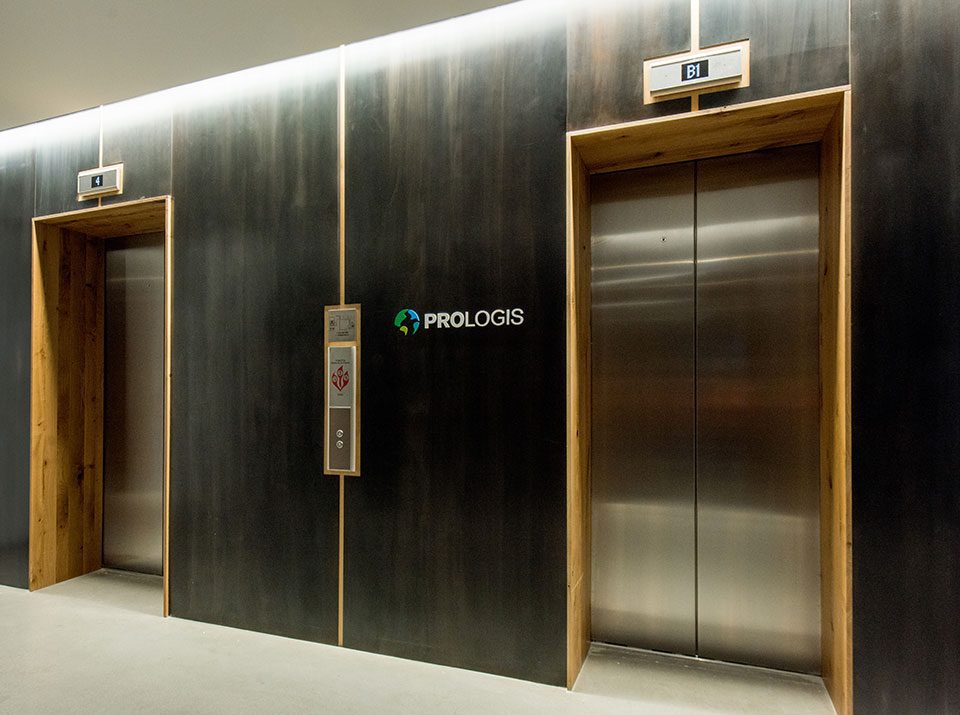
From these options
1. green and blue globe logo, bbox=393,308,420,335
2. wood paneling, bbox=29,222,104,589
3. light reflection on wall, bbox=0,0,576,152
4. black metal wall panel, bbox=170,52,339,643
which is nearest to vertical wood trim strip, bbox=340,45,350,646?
black metal wall panel, bbox=170,52,339,643

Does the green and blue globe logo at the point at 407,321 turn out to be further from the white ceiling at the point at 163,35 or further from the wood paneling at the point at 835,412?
the wood paneling at the point at 835,412

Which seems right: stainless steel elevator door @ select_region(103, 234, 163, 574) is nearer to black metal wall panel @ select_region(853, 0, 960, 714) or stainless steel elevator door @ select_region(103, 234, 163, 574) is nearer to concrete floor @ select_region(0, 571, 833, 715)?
concrete floor @ select_region(0, 571, 833, 715)

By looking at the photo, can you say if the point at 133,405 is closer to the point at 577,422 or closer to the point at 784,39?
the point at 577,422

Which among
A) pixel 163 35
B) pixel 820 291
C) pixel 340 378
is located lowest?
pixel 340 378

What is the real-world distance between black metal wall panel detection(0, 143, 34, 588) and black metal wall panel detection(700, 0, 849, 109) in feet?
16.1

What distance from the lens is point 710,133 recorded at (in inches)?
110

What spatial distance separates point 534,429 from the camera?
2.89 m

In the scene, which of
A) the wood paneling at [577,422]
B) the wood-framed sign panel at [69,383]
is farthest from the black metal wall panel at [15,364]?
the wood paneling at [577,422]

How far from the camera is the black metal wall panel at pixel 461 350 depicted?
2.88m

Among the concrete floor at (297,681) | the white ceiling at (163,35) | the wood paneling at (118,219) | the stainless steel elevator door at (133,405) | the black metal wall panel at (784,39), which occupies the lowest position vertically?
the concrete floor at (297,681)

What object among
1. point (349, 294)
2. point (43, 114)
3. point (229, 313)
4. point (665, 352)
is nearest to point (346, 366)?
point (349, 294)

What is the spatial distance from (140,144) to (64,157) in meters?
0.79

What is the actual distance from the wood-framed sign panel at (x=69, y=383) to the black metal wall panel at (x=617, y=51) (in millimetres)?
2963

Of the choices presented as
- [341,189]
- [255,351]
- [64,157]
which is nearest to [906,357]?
[341,189]
